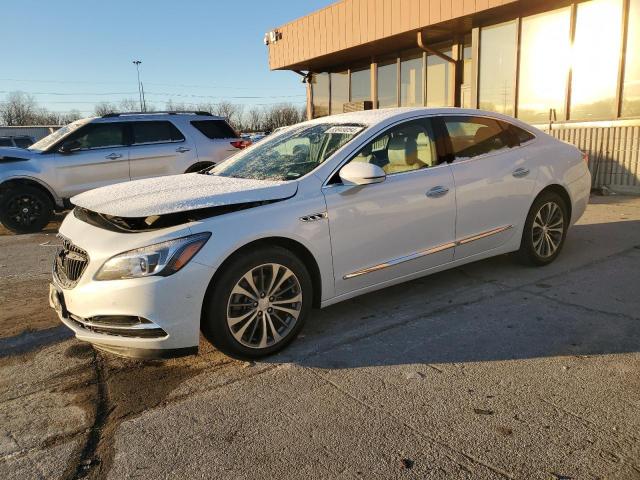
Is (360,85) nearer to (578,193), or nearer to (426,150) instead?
(578,193)

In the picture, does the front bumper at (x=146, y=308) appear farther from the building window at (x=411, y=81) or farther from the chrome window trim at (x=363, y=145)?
the building window at (x=411, y=81)

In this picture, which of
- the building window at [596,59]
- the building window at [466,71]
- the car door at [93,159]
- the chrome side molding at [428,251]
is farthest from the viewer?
the building window at [466,71]

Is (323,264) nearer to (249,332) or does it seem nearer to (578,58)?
(249,332)

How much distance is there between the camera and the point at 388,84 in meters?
16.6

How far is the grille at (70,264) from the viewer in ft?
10.9

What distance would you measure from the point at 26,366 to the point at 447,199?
3328 millimetres

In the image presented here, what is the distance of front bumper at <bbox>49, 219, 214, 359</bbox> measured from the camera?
3.06 m

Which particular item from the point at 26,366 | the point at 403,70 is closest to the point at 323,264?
the point at 26,366

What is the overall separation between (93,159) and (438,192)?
6.63 metres

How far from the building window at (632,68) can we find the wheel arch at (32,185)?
33.6ft

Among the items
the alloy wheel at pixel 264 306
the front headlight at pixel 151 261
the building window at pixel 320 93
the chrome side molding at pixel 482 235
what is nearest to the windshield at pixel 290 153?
the alloy wheel at pixel 264 306

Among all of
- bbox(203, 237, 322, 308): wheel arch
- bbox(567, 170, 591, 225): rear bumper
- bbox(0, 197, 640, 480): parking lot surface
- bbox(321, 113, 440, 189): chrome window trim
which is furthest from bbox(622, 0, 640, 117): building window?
bbox(203, 237, 322, 308): wheel arch

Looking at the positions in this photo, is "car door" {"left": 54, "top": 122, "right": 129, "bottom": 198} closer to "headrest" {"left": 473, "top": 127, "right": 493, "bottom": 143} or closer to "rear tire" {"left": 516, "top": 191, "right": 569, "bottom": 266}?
"headrest" {"left": 473, "top": 127, "right": 493, "bottom": 143}

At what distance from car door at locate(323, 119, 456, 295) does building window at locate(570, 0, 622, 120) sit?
7570mm
